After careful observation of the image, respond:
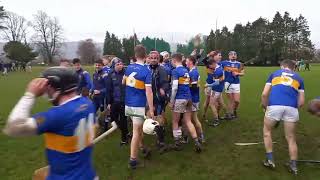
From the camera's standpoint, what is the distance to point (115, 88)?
9.97 meters

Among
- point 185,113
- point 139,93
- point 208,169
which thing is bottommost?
point 208,169

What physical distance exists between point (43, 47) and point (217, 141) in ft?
326

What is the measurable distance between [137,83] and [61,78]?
4.73 metres

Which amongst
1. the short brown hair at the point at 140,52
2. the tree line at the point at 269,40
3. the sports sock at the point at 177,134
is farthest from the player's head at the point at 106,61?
the tree line at the point at 269,40

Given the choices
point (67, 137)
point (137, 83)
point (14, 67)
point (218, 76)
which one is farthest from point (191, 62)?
point (14, 67)

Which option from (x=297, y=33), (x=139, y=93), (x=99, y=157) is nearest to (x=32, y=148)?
(x=99, y=157)

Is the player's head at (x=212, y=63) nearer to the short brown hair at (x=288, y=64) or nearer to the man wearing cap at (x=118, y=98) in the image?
the man wearing cap at (x=118, y=98)

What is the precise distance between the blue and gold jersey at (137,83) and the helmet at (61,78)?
178 inches

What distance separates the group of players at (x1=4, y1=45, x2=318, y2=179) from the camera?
3335mm

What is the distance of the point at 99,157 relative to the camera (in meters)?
9.04

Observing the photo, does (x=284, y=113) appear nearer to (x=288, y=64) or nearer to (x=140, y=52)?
(x=288, y=64)

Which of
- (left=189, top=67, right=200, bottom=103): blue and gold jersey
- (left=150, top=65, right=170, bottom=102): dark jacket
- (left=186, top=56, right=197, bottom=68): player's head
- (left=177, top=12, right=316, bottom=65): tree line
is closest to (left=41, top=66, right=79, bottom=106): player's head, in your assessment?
(left=150, top=65, right=170, bottom=102): dark jacket

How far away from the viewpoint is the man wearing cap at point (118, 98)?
32.2 feet

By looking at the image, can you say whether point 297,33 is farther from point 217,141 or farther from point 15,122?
point 15,122
